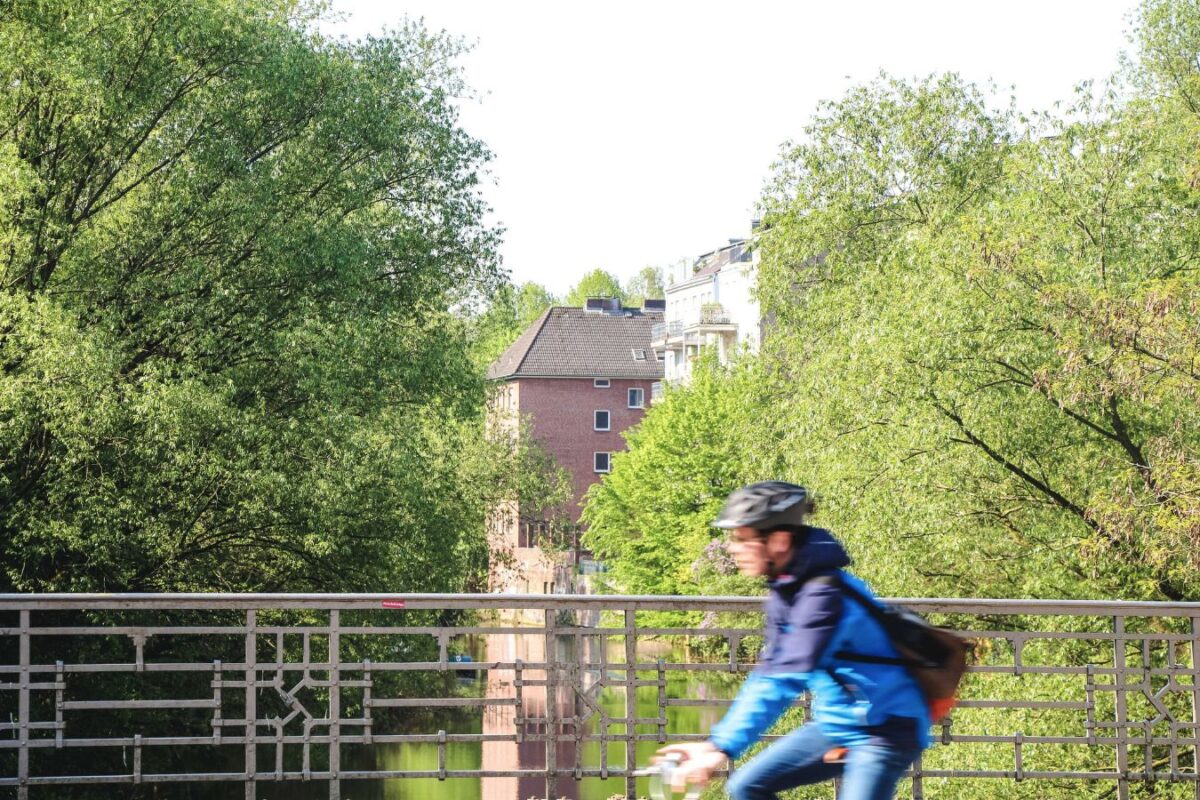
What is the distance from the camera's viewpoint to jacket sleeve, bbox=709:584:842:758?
4.30 metres

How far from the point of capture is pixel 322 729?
2717 centimetres

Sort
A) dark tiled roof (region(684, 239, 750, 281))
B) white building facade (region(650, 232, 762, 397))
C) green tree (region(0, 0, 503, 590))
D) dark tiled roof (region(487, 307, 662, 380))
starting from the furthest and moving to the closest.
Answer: dark tiled roof (region(487, 307, 662, 380)) → dark tiled roof (region(684, 239, 750, 281)) → white building facade (region(650, 232, 762, 397)) → green tree (region(0, 0, 503, 590))

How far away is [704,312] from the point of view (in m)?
84.7

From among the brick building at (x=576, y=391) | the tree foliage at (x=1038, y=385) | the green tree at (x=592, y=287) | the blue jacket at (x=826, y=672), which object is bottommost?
the blue jacket at (x=826, y=672)

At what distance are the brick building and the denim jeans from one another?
289 ft

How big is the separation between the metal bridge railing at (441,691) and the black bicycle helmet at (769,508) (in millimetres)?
4396

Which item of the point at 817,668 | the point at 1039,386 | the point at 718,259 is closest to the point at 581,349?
the point at 718,259

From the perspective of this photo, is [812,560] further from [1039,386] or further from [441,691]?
[441,691]

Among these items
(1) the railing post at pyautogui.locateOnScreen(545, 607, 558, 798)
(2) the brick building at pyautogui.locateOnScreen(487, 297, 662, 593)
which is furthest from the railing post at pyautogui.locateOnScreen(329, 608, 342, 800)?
(2) the brick building at pyautogui.locateOnScreen(487, 297, 662, 593)

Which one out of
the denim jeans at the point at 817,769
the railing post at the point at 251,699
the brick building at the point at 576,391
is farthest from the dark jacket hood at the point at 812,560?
the brick building at the point at 576,391

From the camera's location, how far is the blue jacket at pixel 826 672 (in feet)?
14.2

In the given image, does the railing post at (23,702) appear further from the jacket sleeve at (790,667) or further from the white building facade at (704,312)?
the white building facade at (704,312)

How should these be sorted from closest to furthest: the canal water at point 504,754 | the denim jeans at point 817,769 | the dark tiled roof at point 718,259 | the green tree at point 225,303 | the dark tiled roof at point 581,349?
the denim jeans at point 817,769 → the green tree at point 225,303 → the canal water at point 504,754 → the dark tiled roof at point 718,259 → the dark tiled roof at point 581,349

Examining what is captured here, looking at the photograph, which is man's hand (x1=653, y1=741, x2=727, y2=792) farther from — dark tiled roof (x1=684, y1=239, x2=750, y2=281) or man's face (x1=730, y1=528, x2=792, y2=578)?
dark tiled roof (x1=684, y1=239, x2=750, y2=281)
